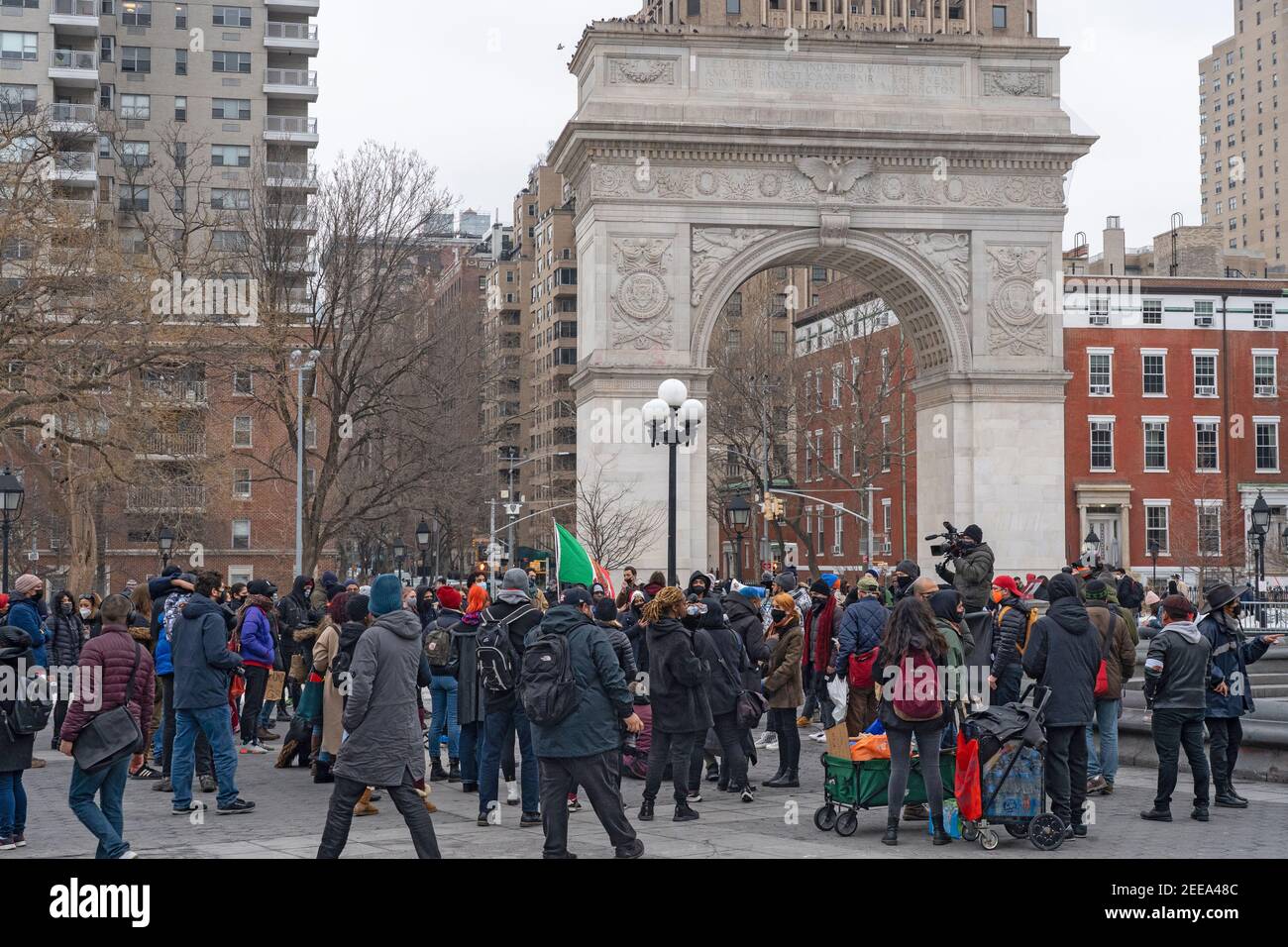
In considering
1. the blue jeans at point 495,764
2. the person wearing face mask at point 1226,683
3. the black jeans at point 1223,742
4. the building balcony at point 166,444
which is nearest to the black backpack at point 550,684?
the blue jeans at point 495,764

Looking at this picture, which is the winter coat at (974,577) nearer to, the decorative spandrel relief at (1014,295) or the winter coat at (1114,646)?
the winter coat at (1114,646)

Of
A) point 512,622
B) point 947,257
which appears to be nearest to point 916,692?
point 512,622

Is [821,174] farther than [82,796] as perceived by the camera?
Yes

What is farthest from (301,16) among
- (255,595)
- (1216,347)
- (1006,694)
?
(1006,694)

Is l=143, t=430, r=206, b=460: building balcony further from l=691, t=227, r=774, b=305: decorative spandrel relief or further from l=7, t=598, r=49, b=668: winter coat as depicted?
l=7, t=598, r=49, b=668: winter coat

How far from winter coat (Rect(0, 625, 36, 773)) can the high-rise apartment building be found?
433 ft

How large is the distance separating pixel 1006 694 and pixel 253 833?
22.1 ft

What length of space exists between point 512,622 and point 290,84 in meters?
75.5

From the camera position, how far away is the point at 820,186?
39125 millimetres

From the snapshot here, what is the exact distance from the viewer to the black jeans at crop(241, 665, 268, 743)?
1795 cm

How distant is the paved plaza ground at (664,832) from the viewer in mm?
11594

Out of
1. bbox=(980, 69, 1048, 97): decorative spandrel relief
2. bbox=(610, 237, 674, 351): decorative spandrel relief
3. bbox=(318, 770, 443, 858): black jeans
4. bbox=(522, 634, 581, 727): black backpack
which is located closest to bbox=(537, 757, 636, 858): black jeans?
bbox=(522, 634, 581, 727): black backpack
